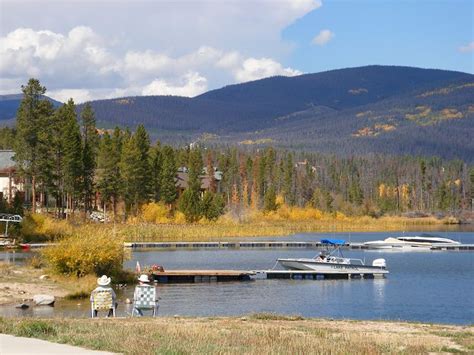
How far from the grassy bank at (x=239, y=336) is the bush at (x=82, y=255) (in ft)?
54.2

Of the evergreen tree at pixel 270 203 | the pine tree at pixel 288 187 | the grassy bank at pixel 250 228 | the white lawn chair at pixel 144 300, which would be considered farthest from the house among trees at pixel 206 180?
the white lawn chair at pixel 144 300

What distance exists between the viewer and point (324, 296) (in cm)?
4538

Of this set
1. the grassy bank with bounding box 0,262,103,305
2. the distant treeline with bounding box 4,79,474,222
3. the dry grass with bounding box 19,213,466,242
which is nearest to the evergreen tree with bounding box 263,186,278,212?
the distant treeline with bounding box 4,79,474,222

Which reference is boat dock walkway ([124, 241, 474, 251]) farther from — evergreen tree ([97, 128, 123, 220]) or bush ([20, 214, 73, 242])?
evergreen tree ([97, 128, 123, 220])

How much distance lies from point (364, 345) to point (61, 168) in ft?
237

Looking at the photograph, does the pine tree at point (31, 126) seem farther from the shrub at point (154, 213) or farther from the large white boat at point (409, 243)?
the large white boat at point (409, 243)

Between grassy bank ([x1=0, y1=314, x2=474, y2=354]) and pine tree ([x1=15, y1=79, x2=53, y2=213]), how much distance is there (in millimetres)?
58181

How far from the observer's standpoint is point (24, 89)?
8125cm

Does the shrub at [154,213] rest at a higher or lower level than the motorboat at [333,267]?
higher

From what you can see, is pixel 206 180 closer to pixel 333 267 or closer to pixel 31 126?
pixel 31 126

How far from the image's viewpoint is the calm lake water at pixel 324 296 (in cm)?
3694

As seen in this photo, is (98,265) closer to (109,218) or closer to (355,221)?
(109,218)

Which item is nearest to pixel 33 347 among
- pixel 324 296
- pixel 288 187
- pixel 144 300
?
pixel 144 300

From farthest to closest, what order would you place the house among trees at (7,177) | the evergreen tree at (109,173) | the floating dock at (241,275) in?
the house among trees at (7,177) < the evergreen tree at (109,173) < the floating dock at (241,275)
